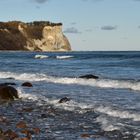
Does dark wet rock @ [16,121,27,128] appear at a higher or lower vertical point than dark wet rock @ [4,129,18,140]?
lower

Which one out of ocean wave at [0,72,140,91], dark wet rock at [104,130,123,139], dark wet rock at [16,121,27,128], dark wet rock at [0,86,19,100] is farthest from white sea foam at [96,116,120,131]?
ocean wave at [0,72,140,91]

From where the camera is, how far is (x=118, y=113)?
14.9 metres

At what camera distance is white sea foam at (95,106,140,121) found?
1405 cm

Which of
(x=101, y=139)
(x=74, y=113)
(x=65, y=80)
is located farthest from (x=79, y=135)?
(x=65, y=80)

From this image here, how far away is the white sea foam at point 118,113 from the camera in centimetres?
1405

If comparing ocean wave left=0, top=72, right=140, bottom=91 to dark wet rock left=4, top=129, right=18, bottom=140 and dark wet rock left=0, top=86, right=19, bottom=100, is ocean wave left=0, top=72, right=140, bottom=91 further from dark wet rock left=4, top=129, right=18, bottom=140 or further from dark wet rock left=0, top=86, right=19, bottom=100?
dark wet rock left=4, top=129, right=18, bottom=140

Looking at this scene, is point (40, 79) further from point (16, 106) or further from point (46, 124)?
point (46, 124)

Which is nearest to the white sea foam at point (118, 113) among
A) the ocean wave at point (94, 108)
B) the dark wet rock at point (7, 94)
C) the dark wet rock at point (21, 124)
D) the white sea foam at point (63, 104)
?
the ocean wave at point (94, 108)

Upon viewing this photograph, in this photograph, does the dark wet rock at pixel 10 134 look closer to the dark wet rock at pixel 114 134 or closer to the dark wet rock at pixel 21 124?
the dark wet rock at pixel 21 124

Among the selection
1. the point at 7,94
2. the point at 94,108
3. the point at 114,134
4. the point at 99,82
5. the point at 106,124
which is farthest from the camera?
the point at 99,82

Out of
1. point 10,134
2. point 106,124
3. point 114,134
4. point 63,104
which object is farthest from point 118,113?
point 10,134

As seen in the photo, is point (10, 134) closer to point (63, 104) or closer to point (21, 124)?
point (21, 124)

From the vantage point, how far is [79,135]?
38.9ft

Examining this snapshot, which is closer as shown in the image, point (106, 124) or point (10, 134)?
point (10, 134)
